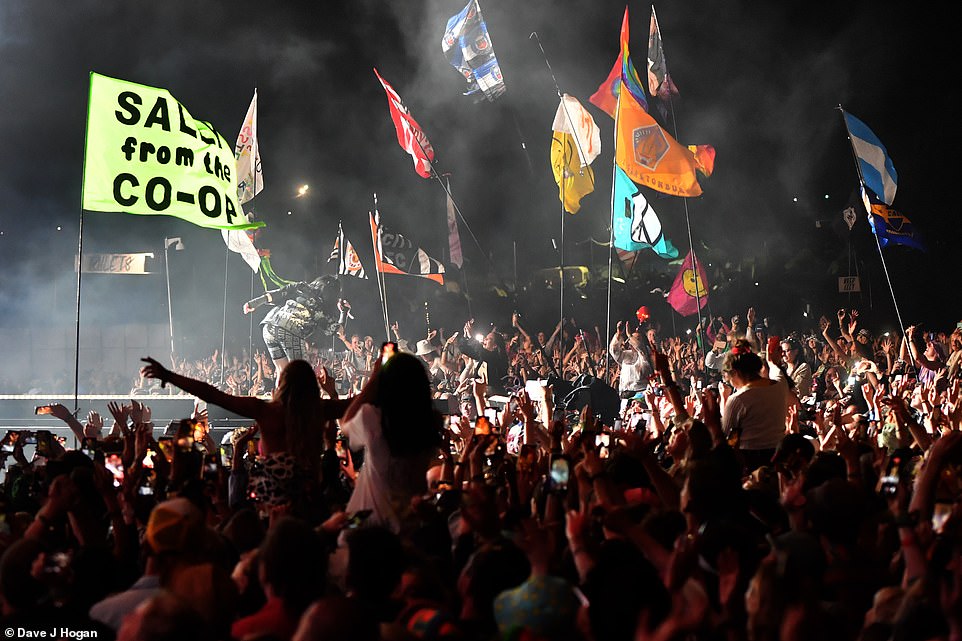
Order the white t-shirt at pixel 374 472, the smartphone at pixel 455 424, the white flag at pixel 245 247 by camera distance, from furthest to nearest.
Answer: the white flag at pixel 245 247 < the smartphone at pixel 455 424 < the white t-shirt at pixel 374 472

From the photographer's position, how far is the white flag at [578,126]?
53.9 feet

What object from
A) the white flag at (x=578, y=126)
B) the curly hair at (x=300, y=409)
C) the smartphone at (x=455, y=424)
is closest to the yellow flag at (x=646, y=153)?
the white flag at (x=578, y=126)

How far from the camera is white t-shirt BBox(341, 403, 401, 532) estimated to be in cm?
394

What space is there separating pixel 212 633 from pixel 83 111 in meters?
24.2

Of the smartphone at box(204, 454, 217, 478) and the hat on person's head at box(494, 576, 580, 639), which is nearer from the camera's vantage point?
the hat on person's head at box(494, 576, 580, 639)

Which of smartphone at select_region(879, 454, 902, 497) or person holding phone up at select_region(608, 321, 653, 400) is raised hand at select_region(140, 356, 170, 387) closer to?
smartphone at select_region(879, 454, 902, 497)

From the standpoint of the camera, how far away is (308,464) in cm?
451

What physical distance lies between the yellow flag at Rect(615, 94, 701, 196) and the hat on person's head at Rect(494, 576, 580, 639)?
10632 mm

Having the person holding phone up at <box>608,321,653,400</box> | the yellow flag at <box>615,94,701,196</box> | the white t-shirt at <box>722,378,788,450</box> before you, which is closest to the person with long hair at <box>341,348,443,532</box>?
the white t-shirt at <box>722,378,788,450</box>

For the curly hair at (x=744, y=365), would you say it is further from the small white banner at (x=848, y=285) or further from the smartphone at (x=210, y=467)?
the small white banner at (x=848, y=285)

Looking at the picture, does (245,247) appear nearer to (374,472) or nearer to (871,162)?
(871,162)

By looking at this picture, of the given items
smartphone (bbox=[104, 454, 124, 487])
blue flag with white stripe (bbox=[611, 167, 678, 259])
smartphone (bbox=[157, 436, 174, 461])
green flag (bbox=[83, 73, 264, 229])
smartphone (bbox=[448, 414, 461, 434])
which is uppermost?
blue flag with white stripe (bbox=[611, 167, 678, 259])

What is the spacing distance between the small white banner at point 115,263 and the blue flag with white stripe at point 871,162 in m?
19.6

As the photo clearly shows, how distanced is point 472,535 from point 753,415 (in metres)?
2.85
